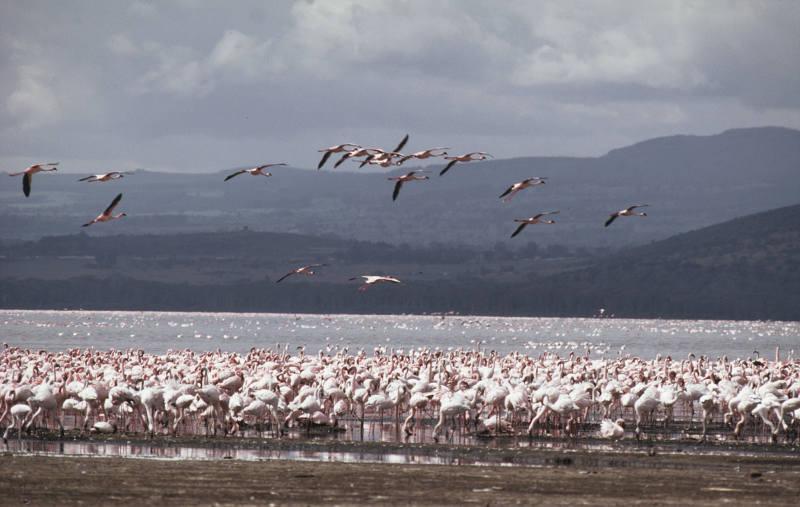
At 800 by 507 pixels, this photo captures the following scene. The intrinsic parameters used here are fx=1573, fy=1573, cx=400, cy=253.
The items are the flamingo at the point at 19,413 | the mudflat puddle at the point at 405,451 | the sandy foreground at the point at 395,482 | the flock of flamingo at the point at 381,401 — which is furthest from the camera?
the flock of flamingo at the point at 381,401

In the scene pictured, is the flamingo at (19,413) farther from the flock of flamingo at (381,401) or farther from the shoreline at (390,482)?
the shoreline at (390,482)

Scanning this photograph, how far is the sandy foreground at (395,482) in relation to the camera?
1997cm

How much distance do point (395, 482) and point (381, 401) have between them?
8.96m

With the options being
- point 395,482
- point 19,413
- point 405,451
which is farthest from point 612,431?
point 19,413

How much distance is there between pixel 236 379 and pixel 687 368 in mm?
15038

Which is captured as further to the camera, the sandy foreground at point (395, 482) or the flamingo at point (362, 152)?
the flamingo at point (362, 152)

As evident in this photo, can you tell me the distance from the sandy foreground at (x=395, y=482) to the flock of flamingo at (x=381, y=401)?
434 cm

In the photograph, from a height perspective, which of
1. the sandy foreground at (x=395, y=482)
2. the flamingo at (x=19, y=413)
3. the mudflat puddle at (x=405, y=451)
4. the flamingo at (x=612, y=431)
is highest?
the flamingo at (x=19, y=413)

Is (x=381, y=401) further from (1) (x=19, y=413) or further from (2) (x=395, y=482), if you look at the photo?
(2) (x=395, y=482)

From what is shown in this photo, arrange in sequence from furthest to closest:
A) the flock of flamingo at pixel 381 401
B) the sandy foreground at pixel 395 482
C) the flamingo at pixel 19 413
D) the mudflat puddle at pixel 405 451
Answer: the flock of flamingo at pixel 381 401
the flamingo at pixel 19 413
the mudflat puddle at pixel 405 451
the sandy foreground at pixel 395 482

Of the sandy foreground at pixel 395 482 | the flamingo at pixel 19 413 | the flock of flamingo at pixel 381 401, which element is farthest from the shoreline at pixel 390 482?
the flock of flamingo at pixel 381 401

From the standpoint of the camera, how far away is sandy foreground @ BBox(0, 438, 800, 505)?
1997cm

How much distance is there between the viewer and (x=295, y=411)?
30.6m

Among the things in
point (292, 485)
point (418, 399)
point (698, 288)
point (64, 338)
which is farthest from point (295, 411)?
point (698, 288)
